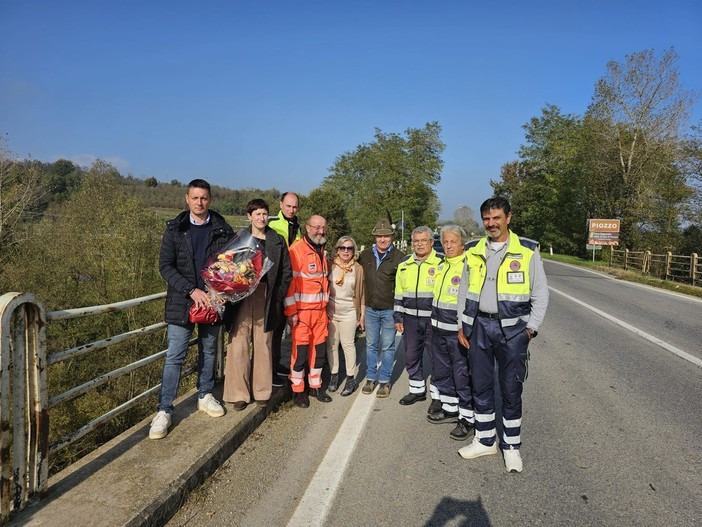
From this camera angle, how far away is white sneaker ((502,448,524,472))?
11.4ft

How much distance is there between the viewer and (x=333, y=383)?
5.29 m

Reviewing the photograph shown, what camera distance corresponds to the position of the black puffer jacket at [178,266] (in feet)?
11.9

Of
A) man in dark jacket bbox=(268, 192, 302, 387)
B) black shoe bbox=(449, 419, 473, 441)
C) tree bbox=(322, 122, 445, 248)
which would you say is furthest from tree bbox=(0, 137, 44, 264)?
tree bbox=(322, 122, 445, 248)

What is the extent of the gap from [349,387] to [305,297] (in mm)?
1263

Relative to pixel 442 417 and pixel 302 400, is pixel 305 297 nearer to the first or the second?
pixel 302 400

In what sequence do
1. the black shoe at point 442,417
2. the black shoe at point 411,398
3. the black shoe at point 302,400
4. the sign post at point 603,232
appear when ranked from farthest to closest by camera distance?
the sign post at point 603,232, the black shoe at point 411,398, the black shoe at point 302,400, the black shoe at point 442,417

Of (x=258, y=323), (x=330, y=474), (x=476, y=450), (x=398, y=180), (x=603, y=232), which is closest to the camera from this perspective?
(x=330, y=474)

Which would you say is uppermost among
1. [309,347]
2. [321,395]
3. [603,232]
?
[603,232]

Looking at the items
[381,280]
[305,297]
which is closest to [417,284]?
[381,280]

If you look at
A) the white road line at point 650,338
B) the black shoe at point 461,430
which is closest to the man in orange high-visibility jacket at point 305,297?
the black shoe at point 461,430

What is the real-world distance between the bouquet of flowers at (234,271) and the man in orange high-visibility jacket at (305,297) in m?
0.71

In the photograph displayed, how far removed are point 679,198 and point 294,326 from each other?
32118 millimetres

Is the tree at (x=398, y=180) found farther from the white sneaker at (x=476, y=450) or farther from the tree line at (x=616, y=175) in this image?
the white sneaker at (x=476, y=450)

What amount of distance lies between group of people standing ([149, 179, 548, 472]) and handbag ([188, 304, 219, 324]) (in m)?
0.07
